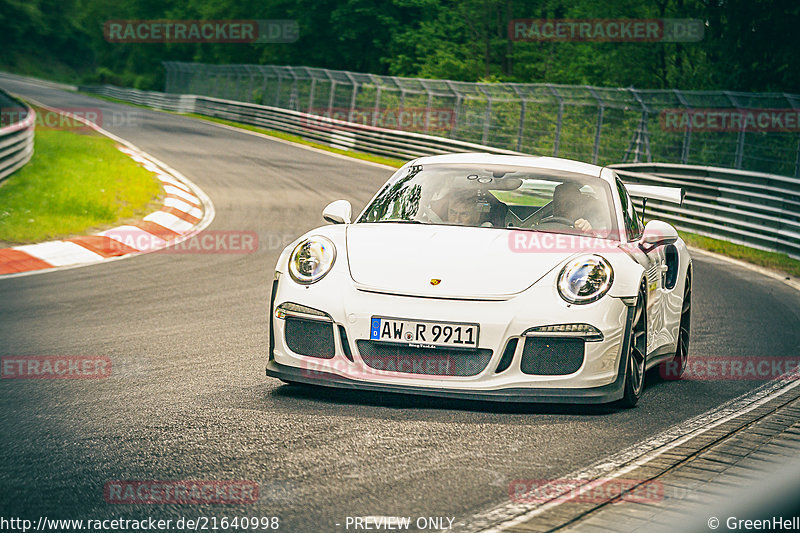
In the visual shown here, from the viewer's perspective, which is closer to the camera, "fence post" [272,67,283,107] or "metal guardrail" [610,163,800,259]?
"metal guardrail" [610,163,800,259]

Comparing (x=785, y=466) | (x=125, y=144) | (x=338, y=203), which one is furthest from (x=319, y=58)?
(x=785, y=466)

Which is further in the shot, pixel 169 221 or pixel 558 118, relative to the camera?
pixel 558 118

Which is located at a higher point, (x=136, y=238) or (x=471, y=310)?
(x=471, y=310)

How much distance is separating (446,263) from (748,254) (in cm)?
1125

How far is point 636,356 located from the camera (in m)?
5.61

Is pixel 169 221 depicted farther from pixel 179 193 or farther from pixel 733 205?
pixel 733 205

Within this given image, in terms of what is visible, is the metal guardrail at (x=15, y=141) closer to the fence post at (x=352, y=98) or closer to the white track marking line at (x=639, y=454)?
the white track marking line at (x=639, y=454)

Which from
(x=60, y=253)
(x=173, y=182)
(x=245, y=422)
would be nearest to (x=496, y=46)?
(x=173, y=182)

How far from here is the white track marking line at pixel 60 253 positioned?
11726 mm

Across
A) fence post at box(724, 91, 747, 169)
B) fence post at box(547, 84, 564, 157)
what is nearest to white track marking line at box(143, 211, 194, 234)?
fence post at box(724, 91, 747, 169)

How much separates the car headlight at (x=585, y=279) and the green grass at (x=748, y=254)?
9214mm

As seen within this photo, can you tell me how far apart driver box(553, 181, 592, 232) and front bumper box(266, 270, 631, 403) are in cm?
103

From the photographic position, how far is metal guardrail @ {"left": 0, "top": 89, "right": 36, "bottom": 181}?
15.9 metres

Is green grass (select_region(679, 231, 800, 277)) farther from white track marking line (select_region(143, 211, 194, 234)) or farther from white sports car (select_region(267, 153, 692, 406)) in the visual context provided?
white sports car (select_region(267, 153, 692, 406))
